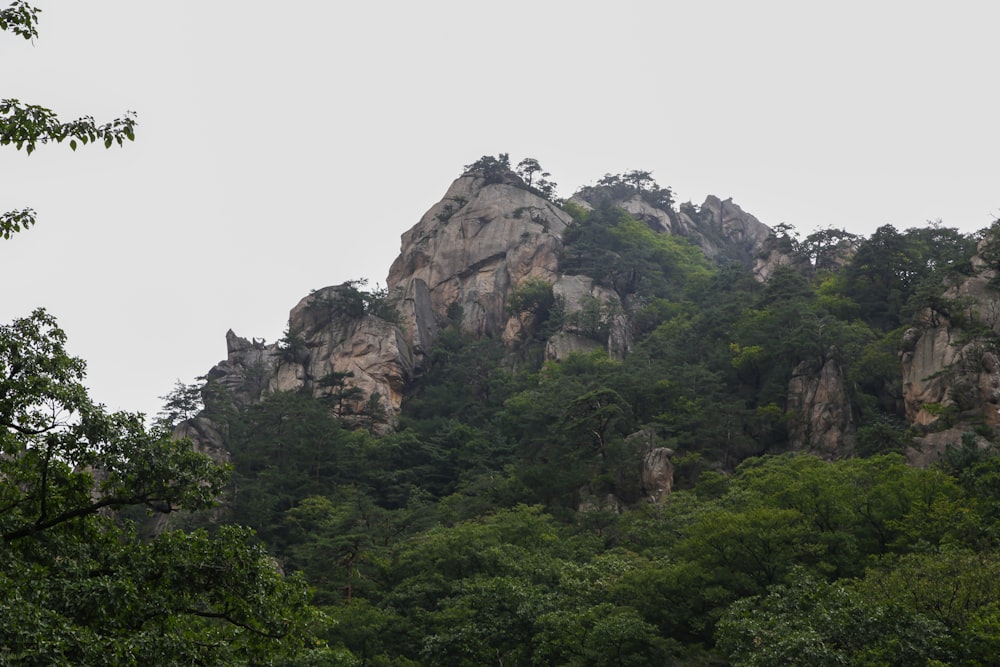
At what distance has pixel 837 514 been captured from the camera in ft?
82.4

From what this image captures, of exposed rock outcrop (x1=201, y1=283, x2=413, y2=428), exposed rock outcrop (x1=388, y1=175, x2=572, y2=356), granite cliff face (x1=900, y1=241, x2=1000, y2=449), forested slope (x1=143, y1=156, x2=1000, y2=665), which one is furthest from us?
exposed rock outcrop (x1=388, y1=175, x2=572, y2=356)

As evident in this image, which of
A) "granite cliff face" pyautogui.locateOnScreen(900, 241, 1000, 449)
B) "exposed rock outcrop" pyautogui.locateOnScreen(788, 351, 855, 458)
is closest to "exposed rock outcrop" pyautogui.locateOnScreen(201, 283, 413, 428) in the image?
"exposed rock outcrop" pyautogui.locateOnScreen(788, 351, 855, 458)

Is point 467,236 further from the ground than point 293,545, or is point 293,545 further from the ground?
point 467,236

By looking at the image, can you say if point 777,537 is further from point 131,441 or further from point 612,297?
point 612,297

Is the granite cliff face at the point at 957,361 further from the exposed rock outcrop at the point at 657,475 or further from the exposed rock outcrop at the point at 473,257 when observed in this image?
the exposed rock outcrop at the point at 473,257

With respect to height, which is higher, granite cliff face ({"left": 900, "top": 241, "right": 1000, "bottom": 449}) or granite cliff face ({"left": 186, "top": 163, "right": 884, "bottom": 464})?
granite cliff face ({"left": 186, "top": 163, "right": 884, "bottom": 464})

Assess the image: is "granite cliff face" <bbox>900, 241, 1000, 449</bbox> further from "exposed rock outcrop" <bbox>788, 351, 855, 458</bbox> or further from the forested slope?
"exposed rock outcrop" <bbox>788, 351, 855, 458</bbox>

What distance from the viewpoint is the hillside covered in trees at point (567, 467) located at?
1079cm

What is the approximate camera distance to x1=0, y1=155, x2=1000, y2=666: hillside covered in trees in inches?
425

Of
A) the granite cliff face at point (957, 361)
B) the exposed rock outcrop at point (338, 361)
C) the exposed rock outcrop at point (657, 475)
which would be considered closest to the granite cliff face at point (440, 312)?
the exposed rock outcrop at point (338, 361)

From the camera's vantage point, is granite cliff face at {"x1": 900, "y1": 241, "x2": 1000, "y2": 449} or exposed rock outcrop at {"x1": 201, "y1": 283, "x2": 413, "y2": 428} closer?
granite cliff face at {"x1": 900, "y1": 241, "x2": 1000, "y2": 449}

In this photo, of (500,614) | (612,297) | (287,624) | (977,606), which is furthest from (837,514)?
(612,297)

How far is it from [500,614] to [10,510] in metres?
15.5

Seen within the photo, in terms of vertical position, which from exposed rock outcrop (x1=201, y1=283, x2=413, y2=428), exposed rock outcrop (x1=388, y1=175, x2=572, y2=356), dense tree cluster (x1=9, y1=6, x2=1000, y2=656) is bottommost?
dense tree cluster (x1=9, y1=6, x2=1000, y2=656)
